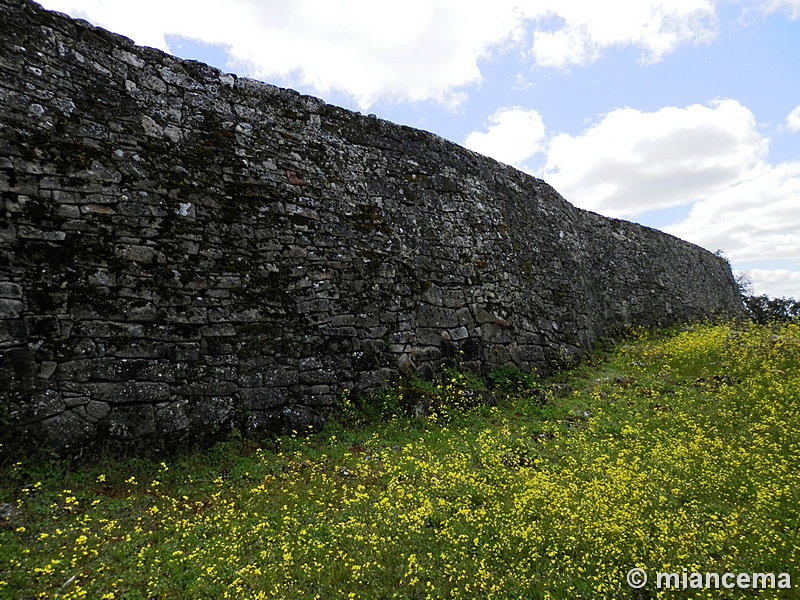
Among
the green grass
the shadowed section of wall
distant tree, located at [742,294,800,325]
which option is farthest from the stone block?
distant tree, located at [742,294,800,325]

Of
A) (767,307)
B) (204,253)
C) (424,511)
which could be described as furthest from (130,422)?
(767,307)

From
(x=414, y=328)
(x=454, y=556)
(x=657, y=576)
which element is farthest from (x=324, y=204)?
(x=657, y=576)

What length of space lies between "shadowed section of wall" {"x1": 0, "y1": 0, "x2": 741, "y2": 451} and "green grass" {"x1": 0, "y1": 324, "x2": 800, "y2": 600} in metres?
0.84

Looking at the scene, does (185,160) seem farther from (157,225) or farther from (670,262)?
(670,262)

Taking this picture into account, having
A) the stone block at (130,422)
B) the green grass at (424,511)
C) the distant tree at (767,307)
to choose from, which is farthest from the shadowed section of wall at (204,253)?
the distant tree at (767,307)

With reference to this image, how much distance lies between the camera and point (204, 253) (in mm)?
6875

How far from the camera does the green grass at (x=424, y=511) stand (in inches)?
153

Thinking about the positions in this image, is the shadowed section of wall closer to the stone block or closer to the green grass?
the stone block

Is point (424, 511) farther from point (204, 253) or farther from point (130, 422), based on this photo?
point (204, 253)

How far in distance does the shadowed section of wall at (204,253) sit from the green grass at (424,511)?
84 cm

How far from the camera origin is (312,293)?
7.86 metres

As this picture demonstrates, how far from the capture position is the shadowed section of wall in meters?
5.63

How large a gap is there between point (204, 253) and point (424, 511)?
193 inches

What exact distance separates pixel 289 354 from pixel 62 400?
302 centimetres
